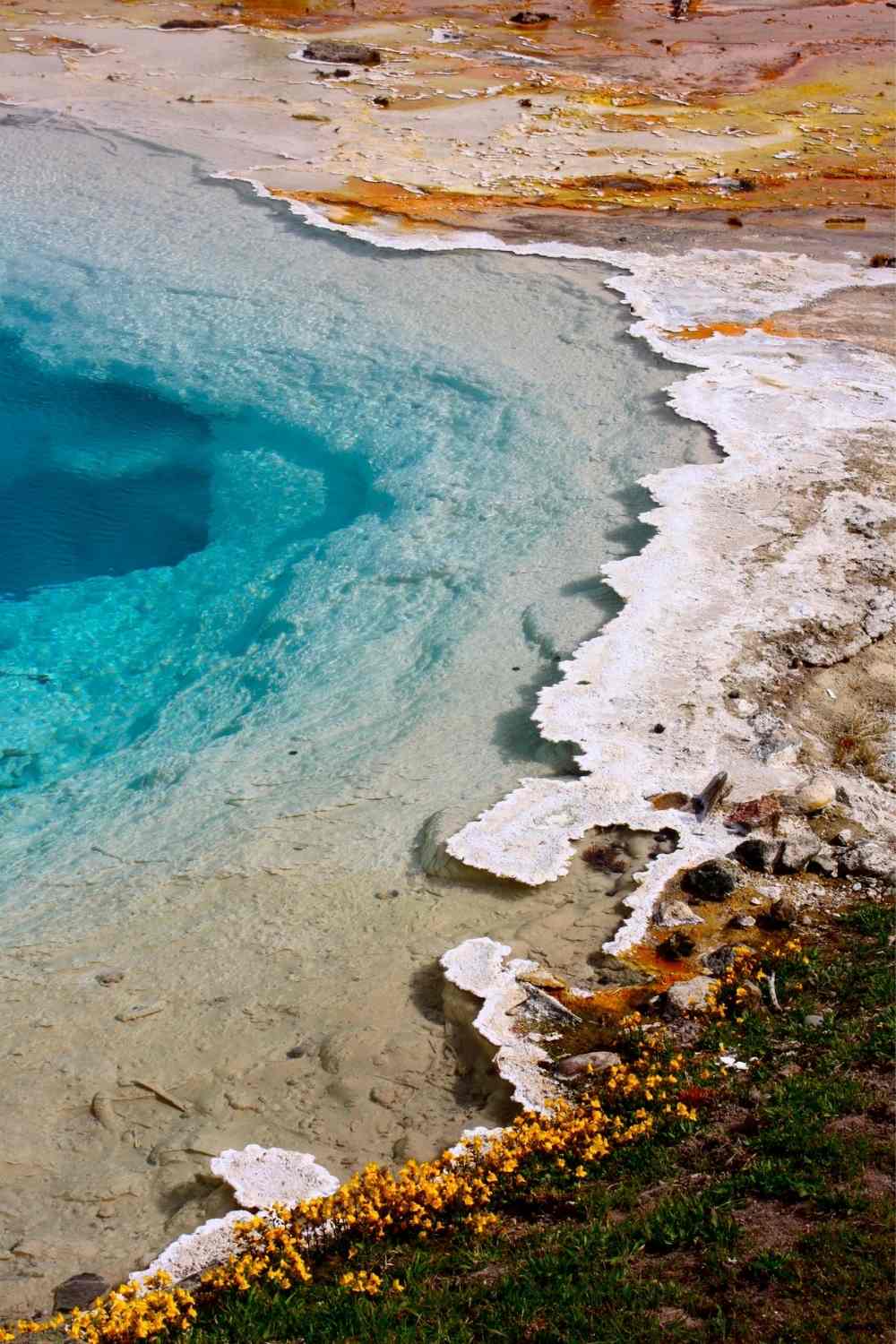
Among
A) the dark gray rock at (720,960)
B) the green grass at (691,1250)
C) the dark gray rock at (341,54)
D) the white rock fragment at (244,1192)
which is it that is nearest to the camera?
the green grass at (691,1250)

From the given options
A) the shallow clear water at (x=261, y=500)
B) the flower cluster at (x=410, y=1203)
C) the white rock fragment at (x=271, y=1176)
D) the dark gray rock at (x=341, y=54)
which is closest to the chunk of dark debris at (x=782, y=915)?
the flower cluster at (x=410, y=1203)

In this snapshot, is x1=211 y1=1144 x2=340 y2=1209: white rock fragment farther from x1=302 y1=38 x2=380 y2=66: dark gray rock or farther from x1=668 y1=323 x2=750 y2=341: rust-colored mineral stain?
x1=302 y1=38 x2=380 y2=66: dark gray rock

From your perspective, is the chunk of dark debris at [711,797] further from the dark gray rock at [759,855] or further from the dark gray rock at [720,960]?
the dark gray rock at [720,960]

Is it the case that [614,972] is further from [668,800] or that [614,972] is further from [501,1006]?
[668,800]

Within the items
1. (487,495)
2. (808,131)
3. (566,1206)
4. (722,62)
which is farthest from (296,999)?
(722,62)

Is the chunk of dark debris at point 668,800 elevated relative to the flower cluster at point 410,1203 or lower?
elevated
